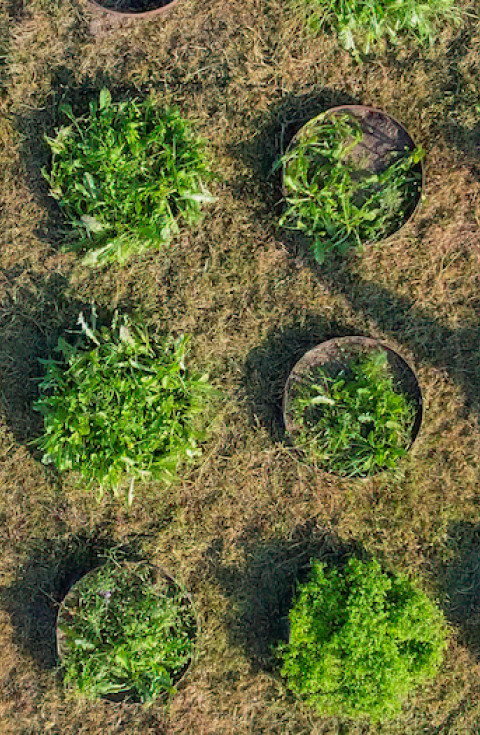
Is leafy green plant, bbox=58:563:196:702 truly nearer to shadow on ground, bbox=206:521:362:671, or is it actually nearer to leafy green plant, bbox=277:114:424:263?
shadow on ground, bbox=206:521:362:671

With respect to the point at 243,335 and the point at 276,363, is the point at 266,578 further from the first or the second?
the point at 243,335

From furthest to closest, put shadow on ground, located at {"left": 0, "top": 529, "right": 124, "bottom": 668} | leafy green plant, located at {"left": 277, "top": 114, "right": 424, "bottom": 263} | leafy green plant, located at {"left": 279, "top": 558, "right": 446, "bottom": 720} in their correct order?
shadow on ground, located at {"left": 0, "top": 529, "right": 124, "bottom": 668} → leafy green plant, located at {"left": 277, "top": 114, "right": 424, "bottom": 263} → leafy green plant, located at {"left": 279, "top": 558, "right": 446, "bottom": 720}

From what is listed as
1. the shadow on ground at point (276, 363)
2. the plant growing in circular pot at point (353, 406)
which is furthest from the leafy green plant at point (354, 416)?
the shadow on ground at point (276, 363)

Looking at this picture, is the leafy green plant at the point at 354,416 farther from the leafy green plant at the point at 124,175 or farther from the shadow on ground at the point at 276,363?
the leafy green plant at the point at 124,175

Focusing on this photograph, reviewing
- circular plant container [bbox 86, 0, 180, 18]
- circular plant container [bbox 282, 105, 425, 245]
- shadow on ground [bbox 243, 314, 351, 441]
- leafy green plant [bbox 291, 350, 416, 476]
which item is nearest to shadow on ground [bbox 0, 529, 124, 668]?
shadow on ground [bbox 243, 314, 351, 441]

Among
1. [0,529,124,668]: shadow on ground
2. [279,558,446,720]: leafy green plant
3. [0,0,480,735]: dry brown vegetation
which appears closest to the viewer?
[279,558,446,720]: leafy green plant

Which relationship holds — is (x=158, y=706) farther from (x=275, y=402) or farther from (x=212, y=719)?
(x=275, y=402)

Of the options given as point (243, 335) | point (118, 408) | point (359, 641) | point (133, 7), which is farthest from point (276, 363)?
point (133, 7)
